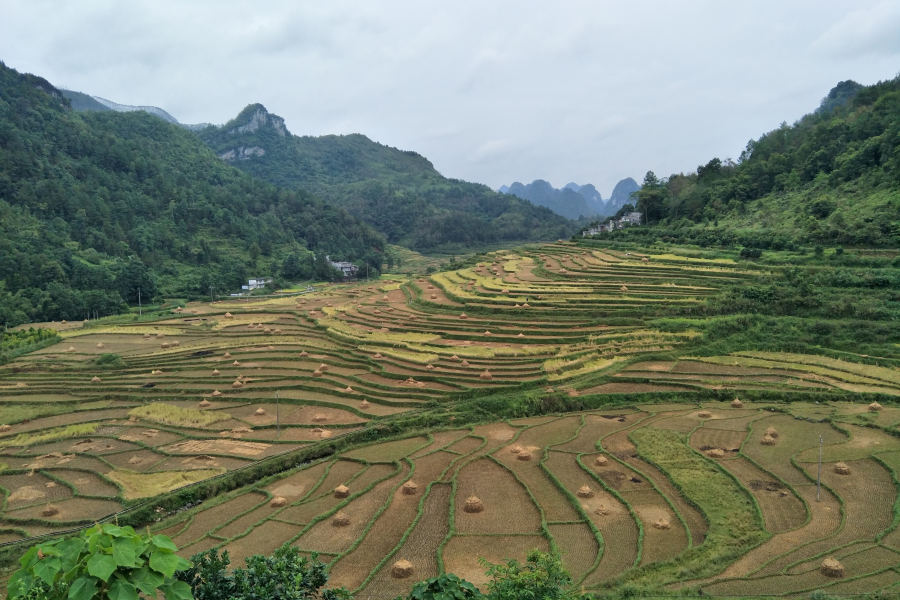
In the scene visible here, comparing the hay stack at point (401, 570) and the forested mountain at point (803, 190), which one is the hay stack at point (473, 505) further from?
the forested mountain at point (803, 190)

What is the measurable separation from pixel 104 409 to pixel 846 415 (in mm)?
30078

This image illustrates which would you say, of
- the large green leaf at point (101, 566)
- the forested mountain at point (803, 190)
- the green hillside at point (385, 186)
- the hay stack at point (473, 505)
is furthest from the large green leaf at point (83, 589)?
the green hillside at point (385, 186)

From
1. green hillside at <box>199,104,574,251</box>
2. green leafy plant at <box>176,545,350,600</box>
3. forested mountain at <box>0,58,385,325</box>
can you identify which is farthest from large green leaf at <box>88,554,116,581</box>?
green hillside at <box>199,104,574,251</box>

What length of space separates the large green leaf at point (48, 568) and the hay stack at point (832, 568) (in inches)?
523

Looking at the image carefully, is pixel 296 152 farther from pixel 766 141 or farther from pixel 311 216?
pixel 766 141

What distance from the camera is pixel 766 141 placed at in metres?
62.9

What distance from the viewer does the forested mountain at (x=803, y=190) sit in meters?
38.0

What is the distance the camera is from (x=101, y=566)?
4.06m

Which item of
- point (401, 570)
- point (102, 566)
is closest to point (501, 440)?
point (401, 570)

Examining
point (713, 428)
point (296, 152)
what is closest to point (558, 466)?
point (713, 428)

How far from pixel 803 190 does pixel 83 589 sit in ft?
181

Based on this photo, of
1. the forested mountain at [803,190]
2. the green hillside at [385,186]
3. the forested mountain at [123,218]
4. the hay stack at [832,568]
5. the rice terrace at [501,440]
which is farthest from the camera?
the green hillside at [385,186]

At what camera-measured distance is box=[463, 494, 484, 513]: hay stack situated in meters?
15.4

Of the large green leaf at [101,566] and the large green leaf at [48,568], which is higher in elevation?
the large green leaf at [101,566]
